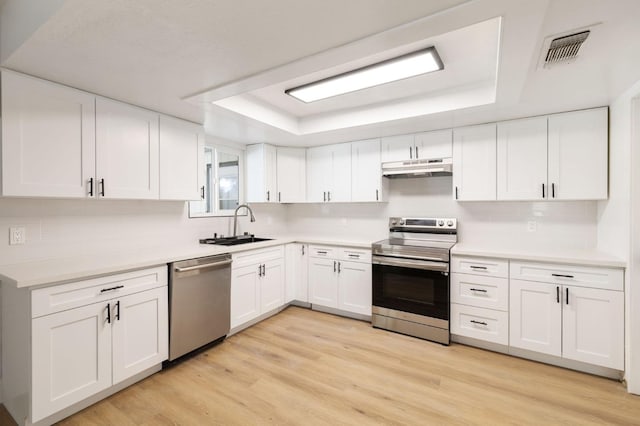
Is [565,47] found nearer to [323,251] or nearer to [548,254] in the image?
[548,254]

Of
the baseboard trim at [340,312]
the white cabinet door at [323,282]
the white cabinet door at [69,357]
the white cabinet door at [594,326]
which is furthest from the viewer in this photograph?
the white cabinet door at [323,282]

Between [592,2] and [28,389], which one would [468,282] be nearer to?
[592,2]

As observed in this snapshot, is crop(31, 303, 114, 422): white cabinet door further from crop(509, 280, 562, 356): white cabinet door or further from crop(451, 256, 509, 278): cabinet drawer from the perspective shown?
crop(509, 280, 562, 356): white cabinet door

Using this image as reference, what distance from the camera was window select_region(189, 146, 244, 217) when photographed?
367 centimetres

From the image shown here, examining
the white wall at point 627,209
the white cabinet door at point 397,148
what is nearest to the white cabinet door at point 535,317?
the white wall at point 627,209

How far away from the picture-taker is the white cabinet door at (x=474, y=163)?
3.10 meters

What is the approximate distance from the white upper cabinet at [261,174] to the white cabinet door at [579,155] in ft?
10.2

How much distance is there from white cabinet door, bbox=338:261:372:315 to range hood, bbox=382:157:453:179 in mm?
1161

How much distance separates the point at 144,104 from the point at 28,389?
84.4 inches

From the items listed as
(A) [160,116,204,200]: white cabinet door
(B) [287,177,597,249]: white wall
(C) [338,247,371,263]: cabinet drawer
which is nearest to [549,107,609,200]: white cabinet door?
(B) [287,177,597,249]: white wall

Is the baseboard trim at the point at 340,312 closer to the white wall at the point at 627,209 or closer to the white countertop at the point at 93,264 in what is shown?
the white countertop at the point at 93,264

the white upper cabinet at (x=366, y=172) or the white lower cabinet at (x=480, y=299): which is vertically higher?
the white upper cabinet at (x=366, y=172)

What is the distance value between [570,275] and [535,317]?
47 cm

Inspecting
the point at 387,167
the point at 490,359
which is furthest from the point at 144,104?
the point at 490,359
